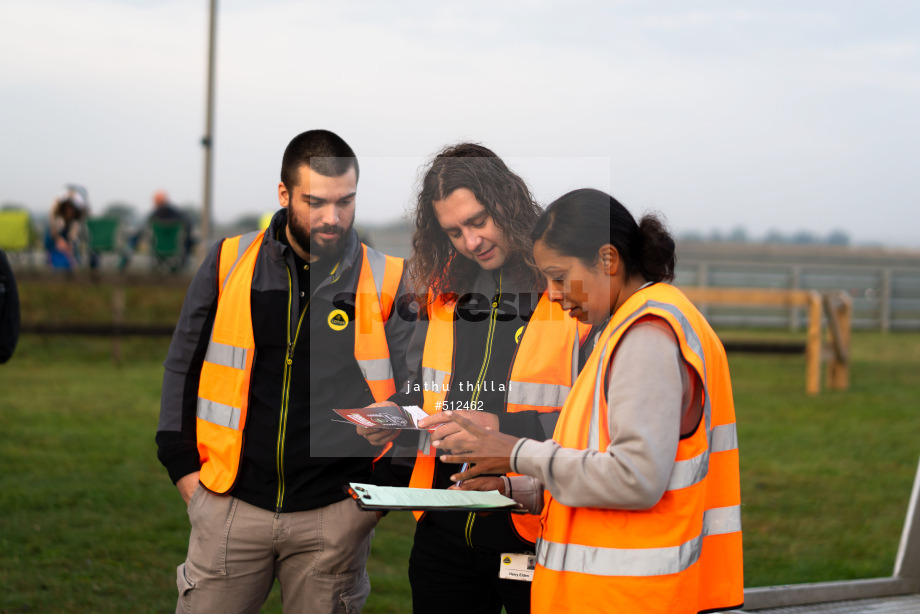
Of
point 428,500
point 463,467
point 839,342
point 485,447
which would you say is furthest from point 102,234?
point 485,447

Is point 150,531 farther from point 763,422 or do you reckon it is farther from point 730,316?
point 730,316

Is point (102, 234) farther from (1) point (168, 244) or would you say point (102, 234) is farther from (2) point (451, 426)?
(2) point (451, 426)

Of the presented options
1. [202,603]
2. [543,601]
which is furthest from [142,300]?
[543,601]

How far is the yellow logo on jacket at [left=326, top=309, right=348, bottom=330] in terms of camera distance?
2.95 metres

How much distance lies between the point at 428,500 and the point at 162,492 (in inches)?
205

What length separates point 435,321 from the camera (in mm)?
2760

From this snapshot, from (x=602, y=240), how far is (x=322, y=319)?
116 centimetres

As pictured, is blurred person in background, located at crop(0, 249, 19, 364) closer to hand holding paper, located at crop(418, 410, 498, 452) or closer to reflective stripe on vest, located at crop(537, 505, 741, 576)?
hand holding paper, located at crop(418, 410, 498, 452)

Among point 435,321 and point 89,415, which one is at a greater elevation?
point 435,321

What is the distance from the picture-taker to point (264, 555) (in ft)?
9.53

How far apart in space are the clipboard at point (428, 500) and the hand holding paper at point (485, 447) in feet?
0.33

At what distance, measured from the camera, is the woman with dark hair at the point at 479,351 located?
8.41ft

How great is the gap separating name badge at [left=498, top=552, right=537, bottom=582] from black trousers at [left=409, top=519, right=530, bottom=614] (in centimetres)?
4

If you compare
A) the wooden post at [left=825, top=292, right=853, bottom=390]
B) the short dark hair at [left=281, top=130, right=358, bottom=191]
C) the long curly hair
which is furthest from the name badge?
the wooden post at [left=825, top=292, right=853, bottom=390]
